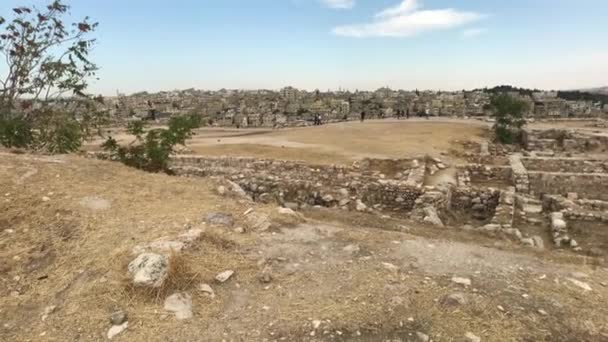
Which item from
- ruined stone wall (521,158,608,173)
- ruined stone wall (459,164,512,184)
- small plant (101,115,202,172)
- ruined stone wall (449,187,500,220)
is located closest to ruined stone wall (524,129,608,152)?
ruined stone wall (521,158,608,173)

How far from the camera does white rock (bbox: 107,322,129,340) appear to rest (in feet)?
10.8

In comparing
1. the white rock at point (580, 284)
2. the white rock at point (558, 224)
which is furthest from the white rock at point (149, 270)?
the white rock at point (558, 224)

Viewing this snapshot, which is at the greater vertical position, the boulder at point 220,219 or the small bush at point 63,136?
the small bush at point 63,136

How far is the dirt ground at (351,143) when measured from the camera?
16516 millimetres

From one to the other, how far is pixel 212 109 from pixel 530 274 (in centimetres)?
4368

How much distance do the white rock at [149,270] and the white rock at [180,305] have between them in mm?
171

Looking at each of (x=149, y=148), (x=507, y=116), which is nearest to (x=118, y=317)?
(x=149, y=148)

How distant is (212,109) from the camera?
45781mm

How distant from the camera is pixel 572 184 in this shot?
12.9 m

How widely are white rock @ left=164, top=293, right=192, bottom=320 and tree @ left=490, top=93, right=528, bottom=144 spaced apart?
22.4m

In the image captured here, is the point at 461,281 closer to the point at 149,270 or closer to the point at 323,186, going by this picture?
the point at 149,270

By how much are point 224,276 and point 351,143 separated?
16.1 meters

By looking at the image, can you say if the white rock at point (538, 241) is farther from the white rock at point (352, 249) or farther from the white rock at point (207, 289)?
the white rock at point (207, 289)

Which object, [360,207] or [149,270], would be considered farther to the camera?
[360,207]
